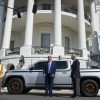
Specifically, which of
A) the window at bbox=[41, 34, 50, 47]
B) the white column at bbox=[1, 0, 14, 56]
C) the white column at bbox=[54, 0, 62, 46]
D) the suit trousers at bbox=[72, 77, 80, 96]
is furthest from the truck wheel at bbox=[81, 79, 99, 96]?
the window at bbox=[41, 34, 50, 47]

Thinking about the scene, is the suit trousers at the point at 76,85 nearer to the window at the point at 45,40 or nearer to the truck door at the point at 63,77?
the truck door at the point at 63,77

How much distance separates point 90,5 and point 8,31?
32.7 ft

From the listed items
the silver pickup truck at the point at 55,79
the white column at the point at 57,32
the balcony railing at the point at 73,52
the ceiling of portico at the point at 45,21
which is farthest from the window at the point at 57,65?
the ceiling of portico at the point at 45,21

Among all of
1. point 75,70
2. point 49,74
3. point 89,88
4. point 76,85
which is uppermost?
point 75,70

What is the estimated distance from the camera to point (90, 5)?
32938 mm

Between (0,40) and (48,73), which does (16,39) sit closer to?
(0,40)

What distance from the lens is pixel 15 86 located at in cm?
1366

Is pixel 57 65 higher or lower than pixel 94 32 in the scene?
lower

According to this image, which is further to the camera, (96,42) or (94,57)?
(96,42)

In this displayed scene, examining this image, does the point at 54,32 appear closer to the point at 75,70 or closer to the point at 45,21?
the point at 45,21

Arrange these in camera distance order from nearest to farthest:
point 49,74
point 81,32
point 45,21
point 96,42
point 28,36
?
point 49,74, point 28,36, point 81,32, point 96,42, point 45,21

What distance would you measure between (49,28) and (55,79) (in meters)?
19.9

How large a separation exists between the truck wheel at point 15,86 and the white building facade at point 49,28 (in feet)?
45.2

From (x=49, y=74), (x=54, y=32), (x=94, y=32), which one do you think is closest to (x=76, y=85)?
(x=49, y=74)
